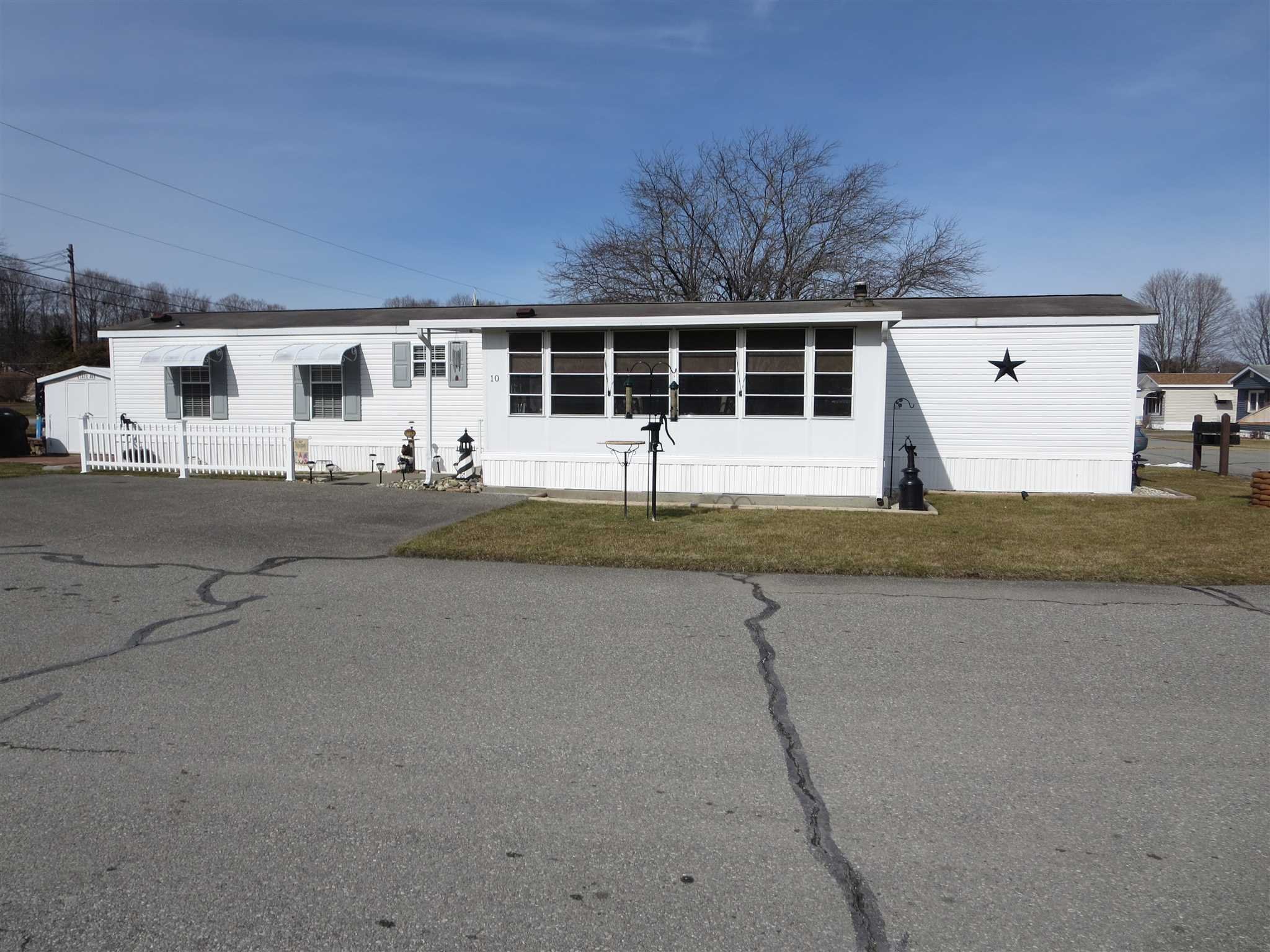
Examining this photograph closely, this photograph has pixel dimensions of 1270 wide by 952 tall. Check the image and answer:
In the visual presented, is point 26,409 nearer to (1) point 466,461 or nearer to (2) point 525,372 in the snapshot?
(1) point 466,461

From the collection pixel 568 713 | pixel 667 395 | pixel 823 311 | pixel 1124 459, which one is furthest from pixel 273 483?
Answer: pixel 1124 459

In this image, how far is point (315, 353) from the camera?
60.5 feet

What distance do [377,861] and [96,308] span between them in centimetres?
6443

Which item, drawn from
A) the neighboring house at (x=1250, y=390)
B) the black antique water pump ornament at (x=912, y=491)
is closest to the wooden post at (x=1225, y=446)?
the black antique water pump ornament at (x=912, y=491)

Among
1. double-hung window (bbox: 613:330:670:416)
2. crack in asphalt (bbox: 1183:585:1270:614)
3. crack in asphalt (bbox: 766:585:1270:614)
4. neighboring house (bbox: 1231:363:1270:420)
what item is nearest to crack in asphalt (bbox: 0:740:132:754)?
crack in asphalt (bbox: 766:585:1270:614)

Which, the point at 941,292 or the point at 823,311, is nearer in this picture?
the point at 823,311

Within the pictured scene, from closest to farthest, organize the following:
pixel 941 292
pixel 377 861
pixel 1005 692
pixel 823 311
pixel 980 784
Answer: pixel 377 861
pixel 980 784
pixel 1005 692
pixel 823 311
pixel 941 292

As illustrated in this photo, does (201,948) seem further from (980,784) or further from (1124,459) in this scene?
(1124,459)

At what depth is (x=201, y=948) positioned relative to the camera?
2.63 meters

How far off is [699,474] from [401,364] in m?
7.63

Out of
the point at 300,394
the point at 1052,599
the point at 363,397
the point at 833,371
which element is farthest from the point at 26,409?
the point at 1052,599

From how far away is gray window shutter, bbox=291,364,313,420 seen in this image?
1898 centimetres

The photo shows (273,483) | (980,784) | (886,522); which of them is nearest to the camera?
(980,784)

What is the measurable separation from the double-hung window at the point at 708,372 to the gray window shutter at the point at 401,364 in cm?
687
